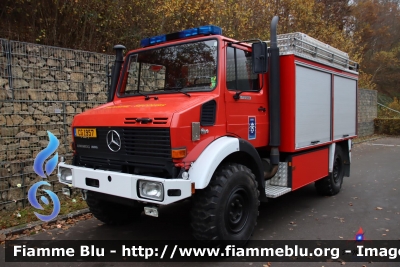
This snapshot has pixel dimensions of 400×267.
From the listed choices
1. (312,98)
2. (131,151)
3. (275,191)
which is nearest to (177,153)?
(131,151)

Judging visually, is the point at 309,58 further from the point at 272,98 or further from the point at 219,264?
the point at 219,264

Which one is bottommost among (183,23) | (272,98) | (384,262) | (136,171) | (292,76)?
(384,262)

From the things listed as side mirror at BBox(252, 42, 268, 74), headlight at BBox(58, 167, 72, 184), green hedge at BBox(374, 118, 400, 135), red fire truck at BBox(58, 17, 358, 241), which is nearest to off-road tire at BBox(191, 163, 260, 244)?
red fire truck at BBox(58, 17, 358, 241)

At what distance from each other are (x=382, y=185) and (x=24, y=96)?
7584 millimetres

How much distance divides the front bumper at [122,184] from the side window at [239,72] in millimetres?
1468

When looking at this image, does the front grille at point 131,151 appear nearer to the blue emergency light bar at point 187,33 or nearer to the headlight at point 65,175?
the headlight at point 65,175

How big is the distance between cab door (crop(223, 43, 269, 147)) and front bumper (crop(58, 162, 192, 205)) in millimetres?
1111

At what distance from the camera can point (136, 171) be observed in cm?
381

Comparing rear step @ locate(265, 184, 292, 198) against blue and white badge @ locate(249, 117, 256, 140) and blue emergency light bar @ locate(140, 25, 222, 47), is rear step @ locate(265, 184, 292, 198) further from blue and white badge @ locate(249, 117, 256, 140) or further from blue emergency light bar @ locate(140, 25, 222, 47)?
blue emergency light bar @ locate(140, 25, 222, 47)

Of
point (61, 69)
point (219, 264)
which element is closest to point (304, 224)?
point (219, 264)

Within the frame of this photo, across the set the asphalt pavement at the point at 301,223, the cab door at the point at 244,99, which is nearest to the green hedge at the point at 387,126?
the asphalt pavement at the point at 301,223

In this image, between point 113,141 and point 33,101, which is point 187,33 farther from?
point 33,101

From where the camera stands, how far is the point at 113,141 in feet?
12.7

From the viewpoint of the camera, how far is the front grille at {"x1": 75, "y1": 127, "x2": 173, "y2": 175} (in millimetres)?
3521
